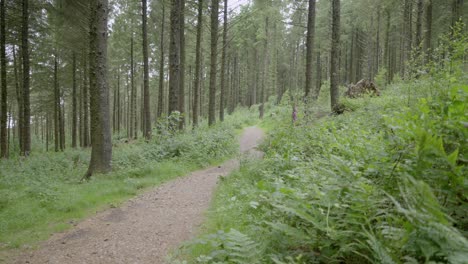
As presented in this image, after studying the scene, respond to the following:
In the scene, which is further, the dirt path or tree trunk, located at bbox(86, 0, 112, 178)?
tree trunk, located at bbox(86, 0, 112, 178)

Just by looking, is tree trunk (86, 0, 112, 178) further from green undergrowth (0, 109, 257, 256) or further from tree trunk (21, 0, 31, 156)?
tree trunk (21, 0, 31, 156)

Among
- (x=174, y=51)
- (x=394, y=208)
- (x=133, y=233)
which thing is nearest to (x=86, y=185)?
(x=133, y=233)

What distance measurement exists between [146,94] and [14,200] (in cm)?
1192

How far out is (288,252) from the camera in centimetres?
238

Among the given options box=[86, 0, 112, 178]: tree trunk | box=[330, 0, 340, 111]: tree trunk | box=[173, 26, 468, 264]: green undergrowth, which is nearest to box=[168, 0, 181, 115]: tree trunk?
box=[86, 0, 112, 178]: tree trunk

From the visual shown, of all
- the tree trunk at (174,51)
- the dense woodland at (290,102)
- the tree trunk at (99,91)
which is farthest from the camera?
the tree trunk at (174,51)

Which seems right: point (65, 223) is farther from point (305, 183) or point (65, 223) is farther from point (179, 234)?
point (305, 183)

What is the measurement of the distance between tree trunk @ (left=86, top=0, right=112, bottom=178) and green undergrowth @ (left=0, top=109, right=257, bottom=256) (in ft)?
1.79

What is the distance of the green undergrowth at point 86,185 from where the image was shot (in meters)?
5.16

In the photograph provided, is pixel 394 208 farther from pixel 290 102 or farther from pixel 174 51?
pixel 174 51

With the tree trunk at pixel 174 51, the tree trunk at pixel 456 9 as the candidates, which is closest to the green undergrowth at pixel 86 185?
the tree trunk at pixel 174 51

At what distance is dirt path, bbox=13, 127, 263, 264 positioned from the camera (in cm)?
411

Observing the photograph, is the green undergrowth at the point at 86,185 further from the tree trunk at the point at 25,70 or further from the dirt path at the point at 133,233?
the tree trunk at the point at 25,70

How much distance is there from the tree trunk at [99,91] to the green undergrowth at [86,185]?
1.79 ft
